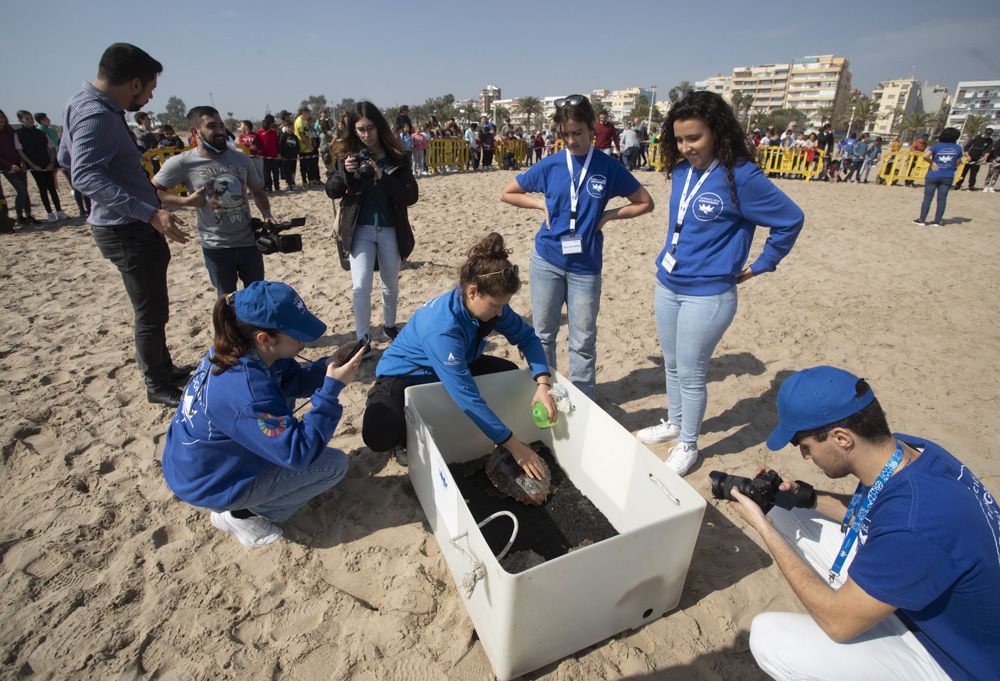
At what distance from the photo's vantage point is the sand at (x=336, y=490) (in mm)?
1876

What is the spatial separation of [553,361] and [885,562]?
219cm

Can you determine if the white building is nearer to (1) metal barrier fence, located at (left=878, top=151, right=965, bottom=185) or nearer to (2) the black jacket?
(1) metal barrier fence, located at (left=878, top=151, right=965, bottom=185)

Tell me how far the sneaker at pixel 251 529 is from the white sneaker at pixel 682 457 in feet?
6.74

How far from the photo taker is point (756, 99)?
393 ft

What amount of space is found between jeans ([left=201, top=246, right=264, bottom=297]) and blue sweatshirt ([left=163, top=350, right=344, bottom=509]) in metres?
1.64

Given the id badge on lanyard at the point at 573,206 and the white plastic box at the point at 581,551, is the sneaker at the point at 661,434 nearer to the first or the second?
the white plastic box at the point at 581,551

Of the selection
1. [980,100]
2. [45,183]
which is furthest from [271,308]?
[980,100]

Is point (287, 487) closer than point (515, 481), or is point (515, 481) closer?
point (287, 487)

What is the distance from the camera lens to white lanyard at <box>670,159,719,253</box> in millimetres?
2336

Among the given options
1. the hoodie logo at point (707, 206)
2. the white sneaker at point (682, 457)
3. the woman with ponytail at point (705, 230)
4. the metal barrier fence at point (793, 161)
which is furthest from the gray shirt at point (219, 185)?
the metal barrier fence at point (793, 161)

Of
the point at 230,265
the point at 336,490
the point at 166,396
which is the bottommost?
the point at 336,490

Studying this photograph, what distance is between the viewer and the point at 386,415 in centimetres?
250

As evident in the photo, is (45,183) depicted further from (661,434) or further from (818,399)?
(818,399)

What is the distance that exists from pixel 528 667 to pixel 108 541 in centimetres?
197
